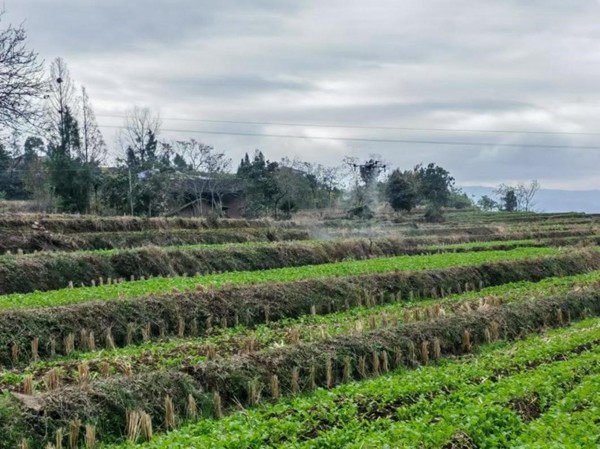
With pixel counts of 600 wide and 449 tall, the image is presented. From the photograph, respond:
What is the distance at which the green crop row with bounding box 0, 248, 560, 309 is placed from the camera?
59.9ft

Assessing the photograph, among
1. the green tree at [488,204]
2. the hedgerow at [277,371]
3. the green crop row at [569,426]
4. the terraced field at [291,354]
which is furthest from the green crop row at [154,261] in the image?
the green tree at [488,204]

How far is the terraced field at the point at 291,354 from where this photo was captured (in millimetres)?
9344

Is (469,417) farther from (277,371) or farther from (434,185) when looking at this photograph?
(434,185)

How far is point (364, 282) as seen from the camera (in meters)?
24.5

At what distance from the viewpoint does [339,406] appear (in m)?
10.4

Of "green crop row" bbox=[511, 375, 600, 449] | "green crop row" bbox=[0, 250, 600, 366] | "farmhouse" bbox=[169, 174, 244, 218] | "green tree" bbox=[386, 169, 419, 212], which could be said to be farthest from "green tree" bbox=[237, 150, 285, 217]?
"green crop row" bbox=[511, 375, 600, 449]

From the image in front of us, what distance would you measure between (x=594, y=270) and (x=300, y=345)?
1082 inches

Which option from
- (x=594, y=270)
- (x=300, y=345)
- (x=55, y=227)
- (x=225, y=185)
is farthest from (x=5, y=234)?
(x=225, y=185)

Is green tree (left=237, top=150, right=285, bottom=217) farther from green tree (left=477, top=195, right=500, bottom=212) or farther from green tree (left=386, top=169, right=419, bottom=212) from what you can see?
green tree (left=477, top=195, right=500, bottom=212)

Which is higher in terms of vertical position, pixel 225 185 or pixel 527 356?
pixel 225 185

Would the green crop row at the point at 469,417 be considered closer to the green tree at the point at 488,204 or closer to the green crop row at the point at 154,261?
the green crop row at the point at 154,261

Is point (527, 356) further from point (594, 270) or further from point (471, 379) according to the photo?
point (594, 270)

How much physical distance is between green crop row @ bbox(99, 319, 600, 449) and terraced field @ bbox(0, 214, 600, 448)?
37 mm

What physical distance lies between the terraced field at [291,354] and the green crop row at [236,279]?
160 mm
